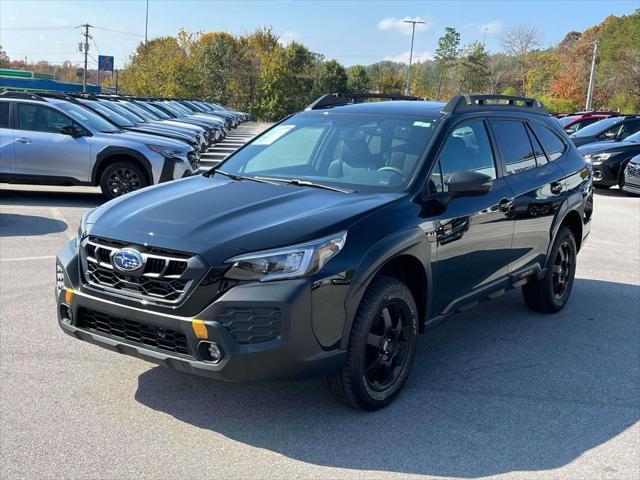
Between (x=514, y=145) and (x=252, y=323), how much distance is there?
303 centimetres

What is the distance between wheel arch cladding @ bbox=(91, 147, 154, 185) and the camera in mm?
11570

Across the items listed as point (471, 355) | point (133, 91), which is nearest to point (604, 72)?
point (133, 91)

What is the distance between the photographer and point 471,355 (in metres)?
5.04

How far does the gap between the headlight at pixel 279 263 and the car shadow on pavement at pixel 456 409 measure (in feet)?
2.99

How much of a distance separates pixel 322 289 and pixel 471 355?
2043mm

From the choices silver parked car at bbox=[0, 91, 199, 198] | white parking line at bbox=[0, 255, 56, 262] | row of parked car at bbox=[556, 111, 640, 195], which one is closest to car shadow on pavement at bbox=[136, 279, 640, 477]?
white parking line at bbox=[0, 255, 56, 262]

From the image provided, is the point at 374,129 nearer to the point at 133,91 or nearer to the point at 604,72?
the point at 604,72

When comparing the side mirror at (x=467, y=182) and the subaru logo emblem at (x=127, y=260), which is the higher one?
the side mirror at (x=467, y=182)

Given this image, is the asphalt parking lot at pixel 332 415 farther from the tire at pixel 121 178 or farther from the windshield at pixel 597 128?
the windshield at pixel 597 128

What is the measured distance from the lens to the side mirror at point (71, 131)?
1159 centimetres

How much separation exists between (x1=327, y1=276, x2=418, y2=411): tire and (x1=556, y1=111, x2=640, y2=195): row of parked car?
32.2 ft

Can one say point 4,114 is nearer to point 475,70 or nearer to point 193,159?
point 193,159

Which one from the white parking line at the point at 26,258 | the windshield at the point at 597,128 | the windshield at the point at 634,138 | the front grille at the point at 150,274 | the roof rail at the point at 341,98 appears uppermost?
the windshield at the point at 597,128

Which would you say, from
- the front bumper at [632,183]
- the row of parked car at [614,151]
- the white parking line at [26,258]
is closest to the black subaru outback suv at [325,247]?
the white parking line at [26,258]
